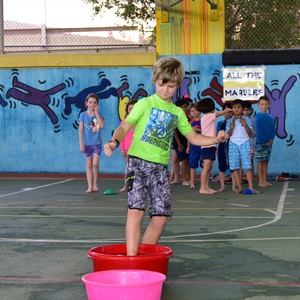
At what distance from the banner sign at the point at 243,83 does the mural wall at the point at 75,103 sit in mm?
155

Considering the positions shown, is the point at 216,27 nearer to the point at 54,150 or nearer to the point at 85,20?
the point at 54,150

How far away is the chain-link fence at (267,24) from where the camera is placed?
16.9 metres

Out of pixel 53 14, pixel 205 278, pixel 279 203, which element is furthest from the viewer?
pixel 53 14

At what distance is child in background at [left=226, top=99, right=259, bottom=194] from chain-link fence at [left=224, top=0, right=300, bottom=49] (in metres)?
4.93

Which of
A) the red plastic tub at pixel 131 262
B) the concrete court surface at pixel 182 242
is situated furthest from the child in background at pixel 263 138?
the red plastic tub at pixel 131 262

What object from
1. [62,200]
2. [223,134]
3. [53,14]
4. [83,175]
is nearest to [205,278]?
[223,134]

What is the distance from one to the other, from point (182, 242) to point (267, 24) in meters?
10.8

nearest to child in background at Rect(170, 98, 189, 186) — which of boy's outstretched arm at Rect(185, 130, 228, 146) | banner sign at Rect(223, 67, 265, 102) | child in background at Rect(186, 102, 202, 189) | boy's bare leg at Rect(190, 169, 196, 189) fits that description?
child in background at Rect(186, 102, 202, 189)

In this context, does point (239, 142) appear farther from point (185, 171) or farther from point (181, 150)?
point (185, 171)

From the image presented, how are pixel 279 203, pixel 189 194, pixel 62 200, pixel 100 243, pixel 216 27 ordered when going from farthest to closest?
1. pixel 216 27
2. pixel 189 194
3. pixel 62 200
4. pixel 279 203
5. pixel 100 243

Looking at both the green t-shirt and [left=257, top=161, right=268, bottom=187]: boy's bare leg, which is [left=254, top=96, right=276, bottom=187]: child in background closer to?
[left=257, top=161, right=268, bottom=187]: boy's bare leg

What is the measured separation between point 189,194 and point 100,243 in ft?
17.3

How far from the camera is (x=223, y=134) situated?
6.04m

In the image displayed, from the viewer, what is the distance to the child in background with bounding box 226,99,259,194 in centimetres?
1241
